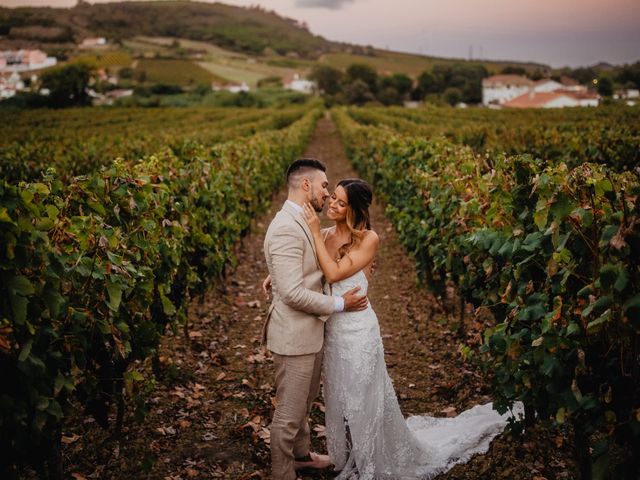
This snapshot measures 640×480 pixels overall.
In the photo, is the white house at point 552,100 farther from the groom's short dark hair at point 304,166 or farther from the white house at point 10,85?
the groom's short dark hair at point 304,166

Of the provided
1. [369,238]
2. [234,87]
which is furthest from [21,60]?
[369,238]

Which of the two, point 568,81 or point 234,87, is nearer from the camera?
point 234,87

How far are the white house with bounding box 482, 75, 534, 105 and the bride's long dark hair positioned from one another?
133m

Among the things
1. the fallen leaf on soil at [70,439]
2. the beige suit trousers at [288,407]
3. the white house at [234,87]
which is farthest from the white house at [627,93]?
the fallen leaf on soil at [70,439]

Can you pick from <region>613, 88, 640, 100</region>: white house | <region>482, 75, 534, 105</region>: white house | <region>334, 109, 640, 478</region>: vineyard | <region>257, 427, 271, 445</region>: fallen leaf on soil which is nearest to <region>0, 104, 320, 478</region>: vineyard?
<region>257, 427, 271, 445</region>: fallen leaf on soil

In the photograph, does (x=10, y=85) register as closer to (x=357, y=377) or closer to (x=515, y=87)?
(x=357, y=377)

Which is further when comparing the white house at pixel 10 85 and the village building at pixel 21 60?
the village building at pixel 21 60

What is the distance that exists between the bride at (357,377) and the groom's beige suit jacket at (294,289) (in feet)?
0.43

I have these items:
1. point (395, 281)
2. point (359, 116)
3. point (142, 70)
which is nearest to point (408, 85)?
point (142, 70)

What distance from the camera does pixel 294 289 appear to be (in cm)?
348

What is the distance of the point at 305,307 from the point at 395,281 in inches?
239

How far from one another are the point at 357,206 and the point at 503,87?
142603 millimetres

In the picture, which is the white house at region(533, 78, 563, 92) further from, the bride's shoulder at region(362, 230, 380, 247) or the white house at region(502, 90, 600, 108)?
the bride's shoulder at region(362, 230, 380, 247)

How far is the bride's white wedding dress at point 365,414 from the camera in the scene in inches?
154
